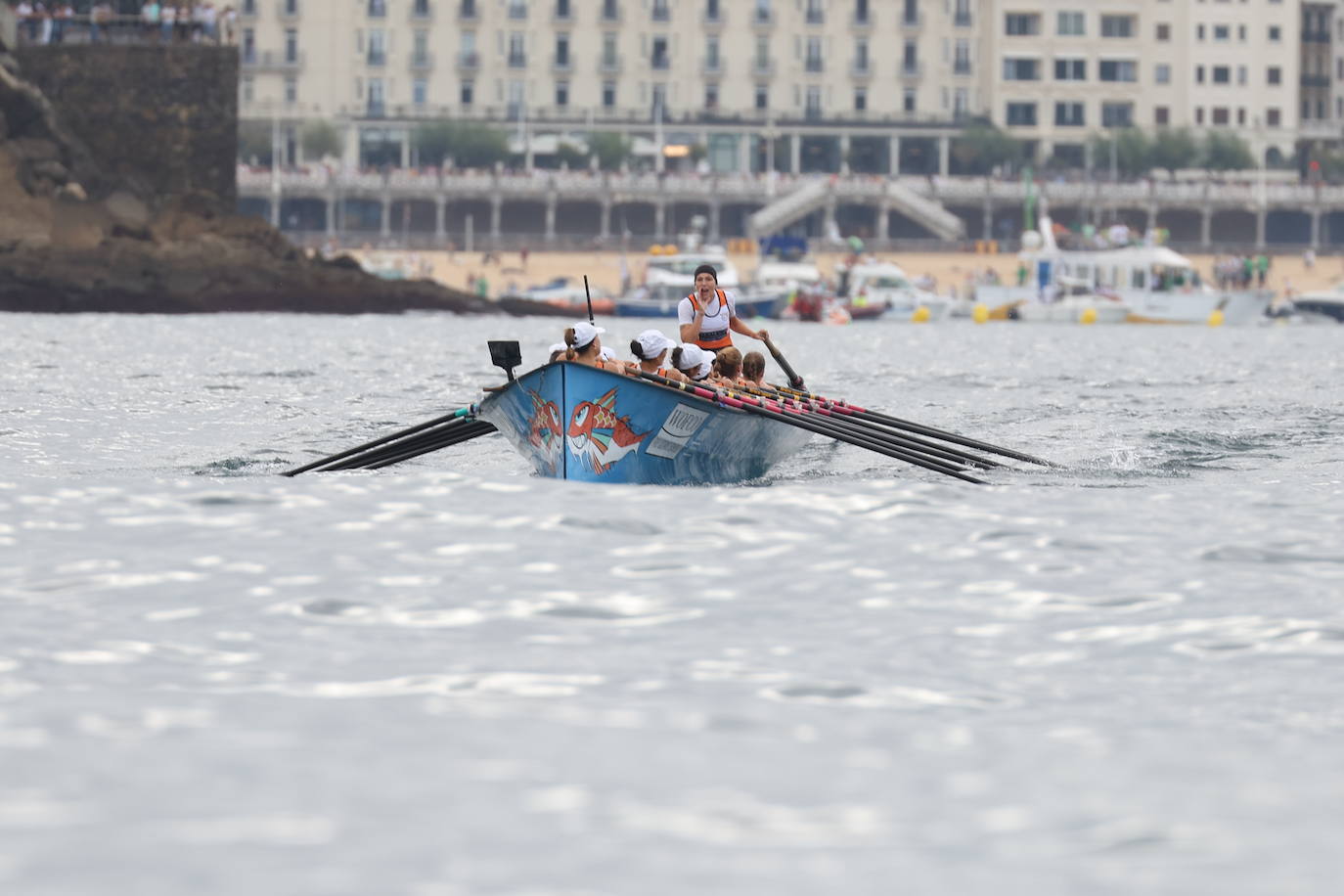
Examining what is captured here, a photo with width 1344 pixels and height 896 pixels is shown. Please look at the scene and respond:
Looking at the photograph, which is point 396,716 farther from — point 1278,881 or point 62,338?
point 62,338

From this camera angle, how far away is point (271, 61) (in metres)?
115

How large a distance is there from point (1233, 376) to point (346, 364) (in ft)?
49.4

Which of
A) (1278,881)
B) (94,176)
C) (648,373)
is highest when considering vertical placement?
(94,176)

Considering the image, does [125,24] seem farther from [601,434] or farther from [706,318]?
[601,434]

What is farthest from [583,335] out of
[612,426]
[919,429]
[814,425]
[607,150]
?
[607,150]

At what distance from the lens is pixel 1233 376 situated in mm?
38844

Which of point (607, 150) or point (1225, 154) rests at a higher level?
point (1225, 154)

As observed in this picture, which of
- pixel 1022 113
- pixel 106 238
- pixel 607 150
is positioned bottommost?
pixel 106 238

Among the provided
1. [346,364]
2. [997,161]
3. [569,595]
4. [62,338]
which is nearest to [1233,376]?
[346,364]

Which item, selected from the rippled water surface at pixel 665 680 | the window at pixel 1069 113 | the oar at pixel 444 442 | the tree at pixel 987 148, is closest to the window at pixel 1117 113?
the window at pixel 1069 113

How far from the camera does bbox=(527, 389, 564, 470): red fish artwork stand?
53.1 feet

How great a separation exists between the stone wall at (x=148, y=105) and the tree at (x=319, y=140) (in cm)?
5385

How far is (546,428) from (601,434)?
50 centimetres

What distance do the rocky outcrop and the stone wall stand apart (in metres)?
0.14
